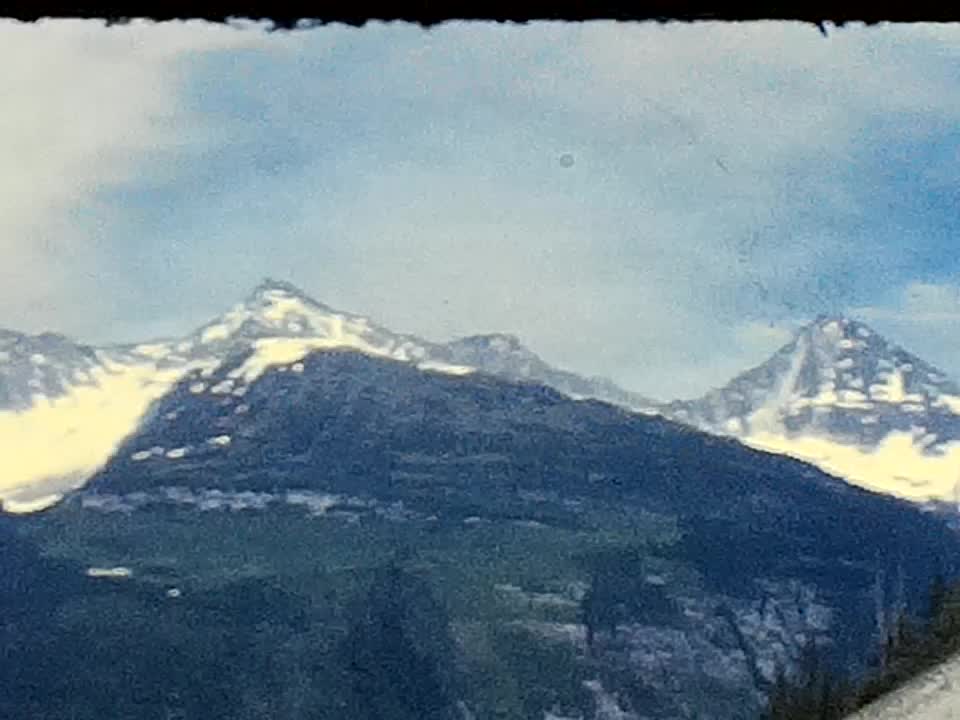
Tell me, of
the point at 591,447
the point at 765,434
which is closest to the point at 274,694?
the point at 591,447

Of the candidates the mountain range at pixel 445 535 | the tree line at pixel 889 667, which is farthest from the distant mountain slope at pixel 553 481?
the tree line at pixel 889 667

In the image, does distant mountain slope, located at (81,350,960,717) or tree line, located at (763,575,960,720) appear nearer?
tree line, located at (763,575,960,720)

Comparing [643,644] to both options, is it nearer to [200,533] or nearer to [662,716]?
[662,716]

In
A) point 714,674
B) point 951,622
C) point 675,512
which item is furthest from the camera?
point 675,512

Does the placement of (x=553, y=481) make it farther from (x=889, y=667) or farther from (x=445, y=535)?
(x=889, y=667)

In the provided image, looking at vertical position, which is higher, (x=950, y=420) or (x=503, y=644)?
(x=950, y=420)

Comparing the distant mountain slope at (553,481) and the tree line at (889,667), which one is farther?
the distant mountain slope at (553,481)

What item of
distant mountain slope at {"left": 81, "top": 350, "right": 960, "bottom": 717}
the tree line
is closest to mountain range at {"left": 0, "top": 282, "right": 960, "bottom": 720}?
distant mountain slope at {"left": 81, "top": 350, "right": 960, "bottom": 717}

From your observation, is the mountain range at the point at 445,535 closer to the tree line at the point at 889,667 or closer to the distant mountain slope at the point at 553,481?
the distant mountain slope at the point at 553,481

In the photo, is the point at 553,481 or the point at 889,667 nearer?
the point at 889,667

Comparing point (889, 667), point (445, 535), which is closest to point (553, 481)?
point (445, 535)

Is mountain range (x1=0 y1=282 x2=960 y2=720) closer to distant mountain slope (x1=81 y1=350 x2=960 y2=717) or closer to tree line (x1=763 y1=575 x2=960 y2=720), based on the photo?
distant mountain slope (x1=81 y1=350 x2=960 y2=717)
